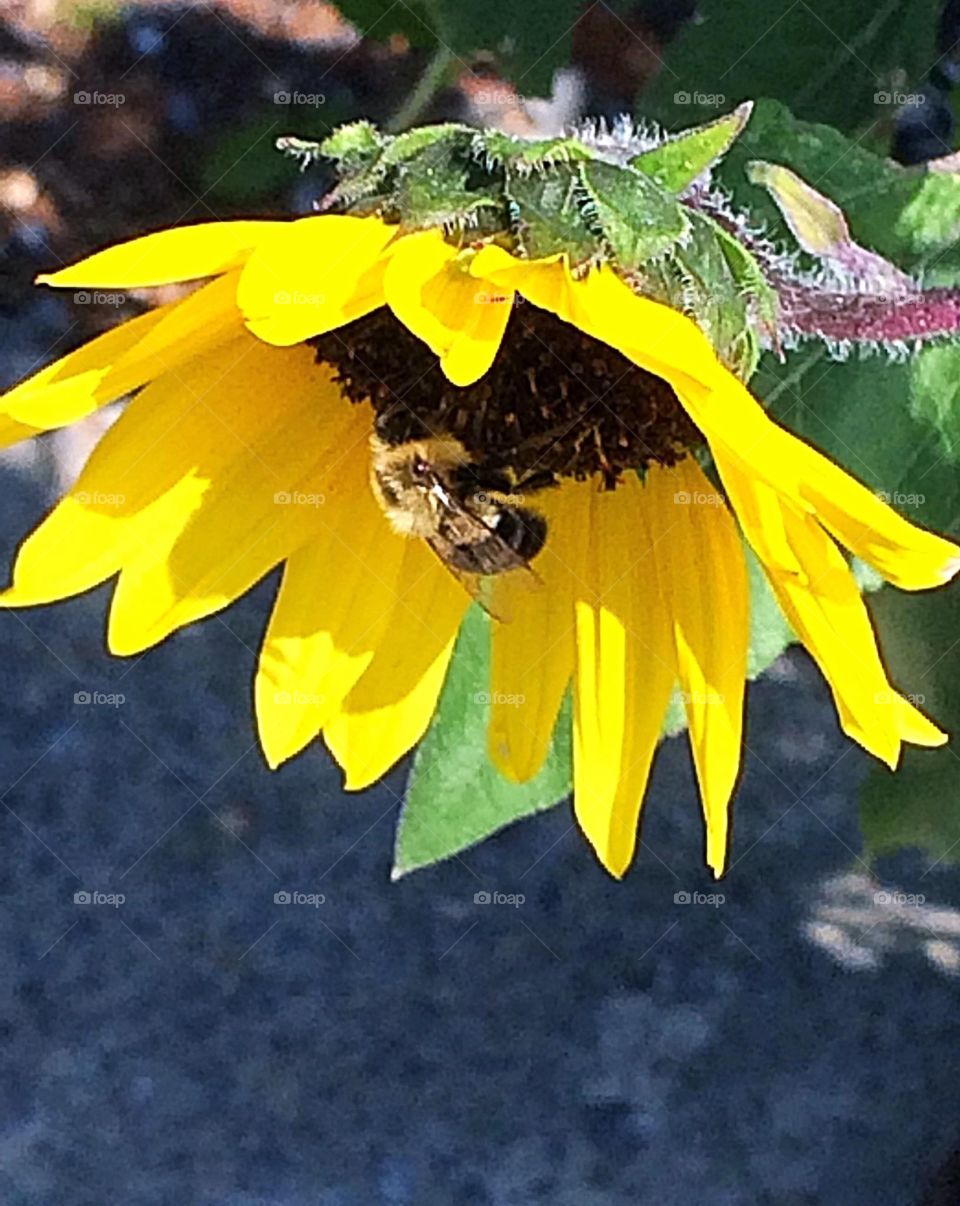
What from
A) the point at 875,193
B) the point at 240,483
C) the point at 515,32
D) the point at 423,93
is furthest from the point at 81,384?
the point at 423,93

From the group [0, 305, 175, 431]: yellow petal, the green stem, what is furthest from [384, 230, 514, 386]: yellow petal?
the green stem

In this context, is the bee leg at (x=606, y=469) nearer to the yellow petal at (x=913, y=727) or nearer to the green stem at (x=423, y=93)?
the yellow petal at (x=913, y=727)

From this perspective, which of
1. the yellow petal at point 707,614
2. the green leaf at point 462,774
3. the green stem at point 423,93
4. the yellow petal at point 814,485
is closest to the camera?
the yellow petal at point 814,485

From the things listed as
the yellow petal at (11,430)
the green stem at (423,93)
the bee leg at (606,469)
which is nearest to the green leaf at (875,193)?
the bee leg at (606,469)

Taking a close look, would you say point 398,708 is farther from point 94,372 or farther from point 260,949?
point 260,949

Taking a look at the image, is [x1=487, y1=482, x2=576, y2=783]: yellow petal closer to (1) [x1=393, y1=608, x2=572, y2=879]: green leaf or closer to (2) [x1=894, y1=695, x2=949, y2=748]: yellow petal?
(1) [x1=393, y1=608, x2=572, y2=879]: green leaf

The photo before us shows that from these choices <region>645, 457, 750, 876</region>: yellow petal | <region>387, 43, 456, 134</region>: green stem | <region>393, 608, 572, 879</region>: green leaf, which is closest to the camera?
<region>645, 457, 750, 876</region>: yellow petal
